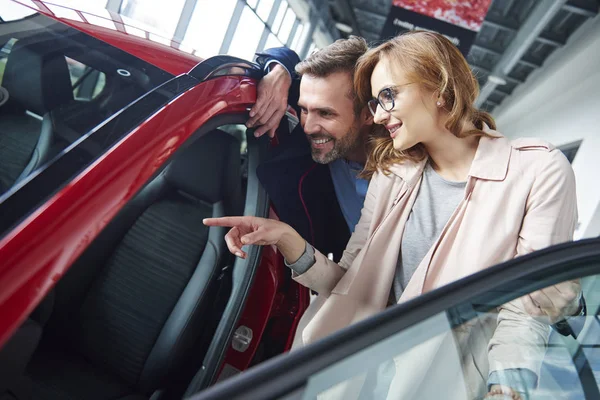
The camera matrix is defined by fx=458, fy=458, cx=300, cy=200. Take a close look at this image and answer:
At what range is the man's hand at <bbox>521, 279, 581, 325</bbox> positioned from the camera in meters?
0.74

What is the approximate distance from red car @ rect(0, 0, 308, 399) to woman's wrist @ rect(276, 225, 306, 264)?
17 cm

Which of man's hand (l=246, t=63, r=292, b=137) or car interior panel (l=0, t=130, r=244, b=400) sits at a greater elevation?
man's hand (l=246, t=63, r=292, b=137)

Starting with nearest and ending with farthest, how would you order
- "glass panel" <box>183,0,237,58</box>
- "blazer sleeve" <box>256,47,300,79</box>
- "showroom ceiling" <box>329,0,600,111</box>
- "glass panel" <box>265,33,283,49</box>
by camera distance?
"blazer sleeve" <box>256,47,300,79</box> → "glass panel" <box>183,0,237,58</box> → "showroom ceiling" <box>329,0,600,111</box> → "glass panel" <box>265,33,283,49</box>

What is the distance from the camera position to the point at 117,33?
47.9 inches

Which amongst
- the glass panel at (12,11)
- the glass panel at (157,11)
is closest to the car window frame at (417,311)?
the glass panel at (12,11)

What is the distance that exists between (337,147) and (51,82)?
1003 millimetres

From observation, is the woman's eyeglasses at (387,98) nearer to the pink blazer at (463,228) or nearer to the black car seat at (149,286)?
the pink blazer at (463,228)

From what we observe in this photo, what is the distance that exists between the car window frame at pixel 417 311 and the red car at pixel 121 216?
0.46 m

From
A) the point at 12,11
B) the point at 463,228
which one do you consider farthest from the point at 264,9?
the point at 463,228

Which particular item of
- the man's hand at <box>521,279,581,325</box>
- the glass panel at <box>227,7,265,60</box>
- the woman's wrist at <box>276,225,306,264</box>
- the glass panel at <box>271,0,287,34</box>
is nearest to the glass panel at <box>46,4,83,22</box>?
the woman's wrist at <box>276,225,306,264</box>

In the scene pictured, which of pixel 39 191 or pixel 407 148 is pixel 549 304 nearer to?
pixel 407 148

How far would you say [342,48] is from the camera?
1868 millimetres

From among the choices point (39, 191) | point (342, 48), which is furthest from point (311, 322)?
point (342, 48)

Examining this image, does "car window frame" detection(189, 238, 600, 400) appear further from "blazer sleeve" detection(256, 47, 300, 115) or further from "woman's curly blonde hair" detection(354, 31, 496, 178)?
"blazer sleeve" detection(256, 47, 300, 115)
